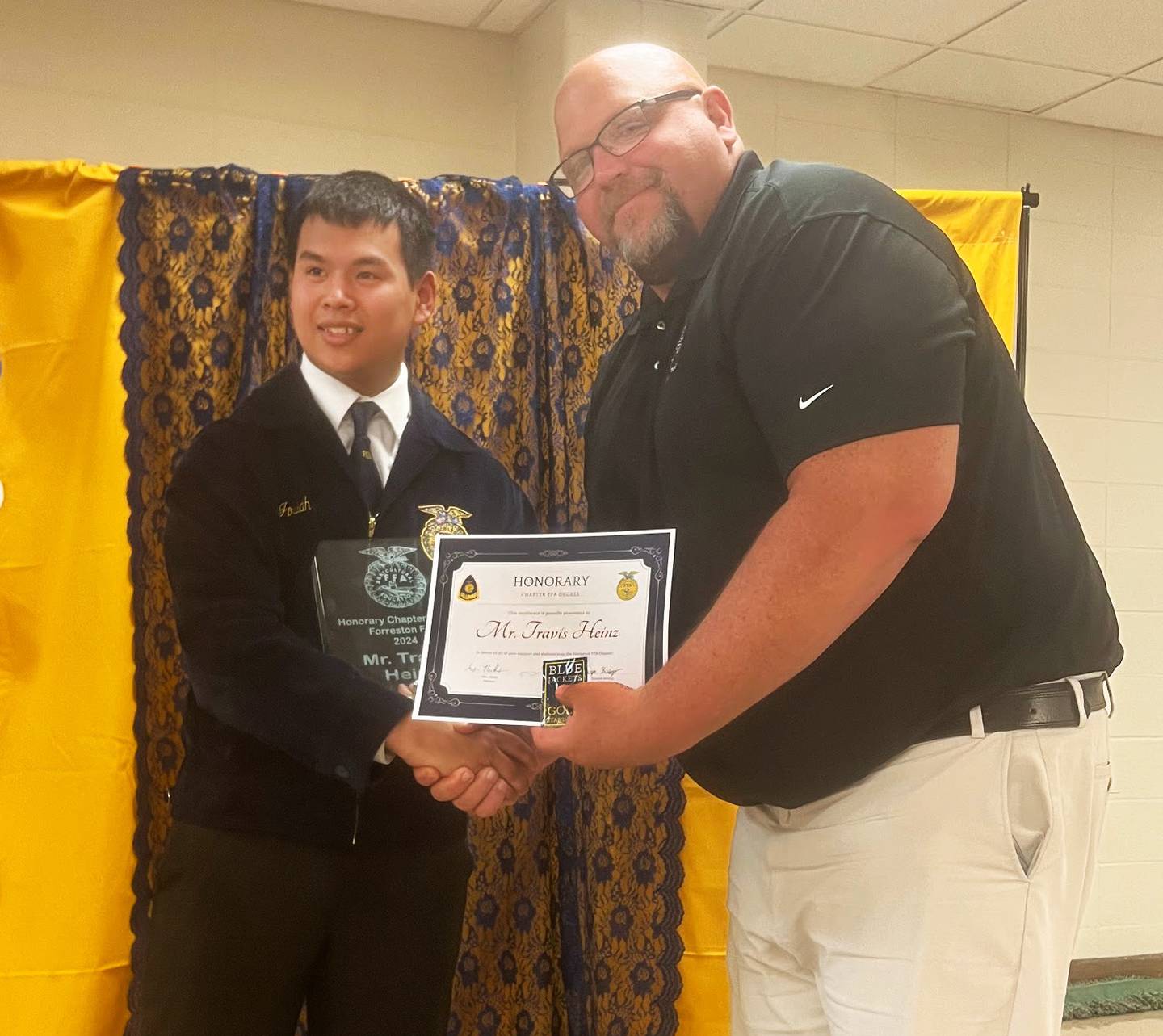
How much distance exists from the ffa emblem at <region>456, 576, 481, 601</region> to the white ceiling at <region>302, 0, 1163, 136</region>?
1.84 m

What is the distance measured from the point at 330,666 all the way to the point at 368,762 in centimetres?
13

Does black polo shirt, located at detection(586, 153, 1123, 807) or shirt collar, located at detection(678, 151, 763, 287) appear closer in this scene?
black polo shirt, located at detection(586, 153, 1123, 807)

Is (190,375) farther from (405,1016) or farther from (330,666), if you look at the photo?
(405,1016)

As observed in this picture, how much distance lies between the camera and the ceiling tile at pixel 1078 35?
8.81 ft

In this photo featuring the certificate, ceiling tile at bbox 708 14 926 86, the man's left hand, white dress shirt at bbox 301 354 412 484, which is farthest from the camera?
ceiling tile at bbox 708 14 926 86

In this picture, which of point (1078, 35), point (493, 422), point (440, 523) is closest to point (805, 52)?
point (1078, 35)

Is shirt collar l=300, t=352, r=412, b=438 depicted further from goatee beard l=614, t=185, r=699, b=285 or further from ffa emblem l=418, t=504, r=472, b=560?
goatee beard l=614, t=185, r=699, b=285

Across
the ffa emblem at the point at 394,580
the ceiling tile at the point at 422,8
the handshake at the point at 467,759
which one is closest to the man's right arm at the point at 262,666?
the handshake at the point at 467,759

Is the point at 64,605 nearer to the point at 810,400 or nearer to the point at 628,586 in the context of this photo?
the point at 628,586

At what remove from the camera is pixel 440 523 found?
62.1 inches

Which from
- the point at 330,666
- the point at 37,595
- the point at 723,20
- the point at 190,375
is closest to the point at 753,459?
the point at 330,666

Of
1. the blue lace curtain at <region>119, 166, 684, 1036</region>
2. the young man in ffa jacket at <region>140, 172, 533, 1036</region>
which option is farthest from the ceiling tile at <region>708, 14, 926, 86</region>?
the young man in ffa jacket at <region>140, 172, 533, 1036</region>

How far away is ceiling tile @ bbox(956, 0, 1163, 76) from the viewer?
106 inches

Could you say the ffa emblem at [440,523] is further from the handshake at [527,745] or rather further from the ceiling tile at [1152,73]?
the ceiling tile at [1152,73]
